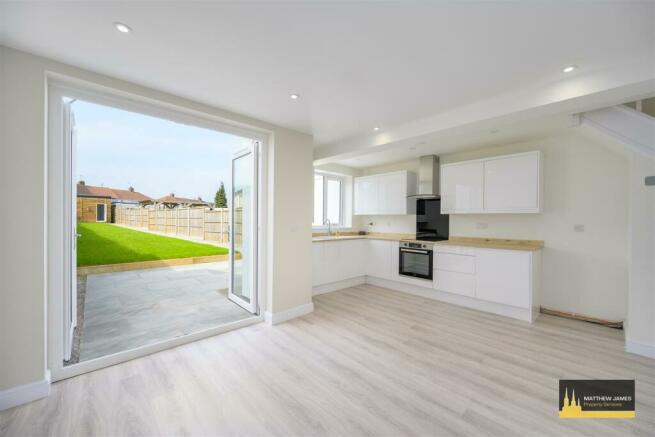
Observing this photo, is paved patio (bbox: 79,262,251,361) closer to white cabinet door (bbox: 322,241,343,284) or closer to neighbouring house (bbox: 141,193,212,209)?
white cabinet door (bbox: 322,241,343,284)

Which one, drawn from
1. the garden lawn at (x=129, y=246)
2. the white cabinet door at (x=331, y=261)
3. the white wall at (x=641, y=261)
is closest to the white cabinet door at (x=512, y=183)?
the white wall at (x=641, y=261)

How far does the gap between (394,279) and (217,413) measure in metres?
3.55

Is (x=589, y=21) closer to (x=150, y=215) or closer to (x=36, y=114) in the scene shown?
(x=36, y=114)

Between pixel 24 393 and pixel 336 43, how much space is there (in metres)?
3.17

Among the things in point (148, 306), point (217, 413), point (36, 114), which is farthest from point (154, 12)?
point (148, 306)

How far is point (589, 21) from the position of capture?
1.50 meters

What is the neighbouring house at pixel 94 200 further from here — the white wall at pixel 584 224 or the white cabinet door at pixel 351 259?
the white wall at pixel 584 224

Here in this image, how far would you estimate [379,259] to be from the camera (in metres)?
4.95

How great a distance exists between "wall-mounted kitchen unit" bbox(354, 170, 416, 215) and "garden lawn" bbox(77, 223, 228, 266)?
4.36m

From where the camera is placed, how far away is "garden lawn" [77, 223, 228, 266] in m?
5.91

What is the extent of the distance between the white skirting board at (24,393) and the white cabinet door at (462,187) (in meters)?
4.88

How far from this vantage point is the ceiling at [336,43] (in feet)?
4.69

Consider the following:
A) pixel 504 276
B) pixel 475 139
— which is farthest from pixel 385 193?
pixel 504 276

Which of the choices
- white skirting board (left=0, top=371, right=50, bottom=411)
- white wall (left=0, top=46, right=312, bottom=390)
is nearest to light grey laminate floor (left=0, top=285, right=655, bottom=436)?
white skirting board (left=0, top=371, right=50, bottom=411)
